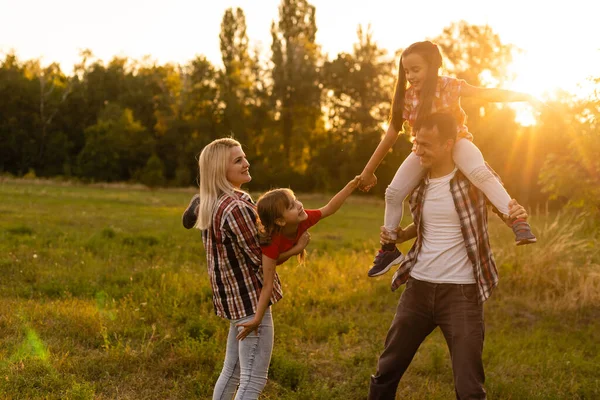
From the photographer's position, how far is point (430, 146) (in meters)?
3.56

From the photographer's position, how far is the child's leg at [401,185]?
382 centimetres

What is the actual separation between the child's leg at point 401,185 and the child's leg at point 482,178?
1.03 ft

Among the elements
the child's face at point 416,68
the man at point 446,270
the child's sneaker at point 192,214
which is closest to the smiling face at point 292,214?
the child's sneaker at point 192,214

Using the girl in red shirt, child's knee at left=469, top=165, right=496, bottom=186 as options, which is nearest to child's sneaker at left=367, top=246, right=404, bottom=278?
the girl in red shirt

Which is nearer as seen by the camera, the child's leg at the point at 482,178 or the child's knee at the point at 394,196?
the child's leg at the point at 482,178

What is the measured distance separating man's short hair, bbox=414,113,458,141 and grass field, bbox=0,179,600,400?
8.85 ft

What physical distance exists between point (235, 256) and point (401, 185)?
3.66 ft

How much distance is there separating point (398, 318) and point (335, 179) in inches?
1749

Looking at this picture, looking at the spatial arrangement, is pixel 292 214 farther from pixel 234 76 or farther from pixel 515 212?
pixel 234 76

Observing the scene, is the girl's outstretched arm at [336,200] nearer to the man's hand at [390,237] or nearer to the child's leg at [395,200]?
the child's leg at [395,200]

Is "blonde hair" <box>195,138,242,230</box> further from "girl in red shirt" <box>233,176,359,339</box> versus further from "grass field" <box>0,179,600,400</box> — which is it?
"grass field" <box>0,179,600,400</box>

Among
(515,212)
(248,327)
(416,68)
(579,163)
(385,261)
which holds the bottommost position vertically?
(248,327)

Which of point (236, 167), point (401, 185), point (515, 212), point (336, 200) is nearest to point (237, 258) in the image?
point (236, 167)

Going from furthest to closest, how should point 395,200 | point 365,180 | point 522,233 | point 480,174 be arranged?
point 365,180 → point 395,200 → point 480,174 → point 522,233
